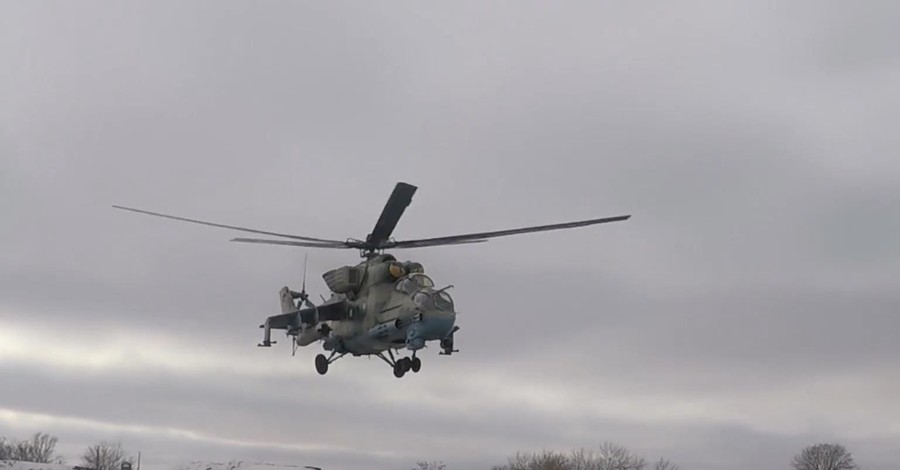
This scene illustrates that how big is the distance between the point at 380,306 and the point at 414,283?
2.07m

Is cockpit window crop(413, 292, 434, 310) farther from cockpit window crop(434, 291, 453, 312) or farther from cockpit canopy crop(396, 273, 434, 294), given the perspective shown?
cockpit canopy crop(396, 273, 434, 294)

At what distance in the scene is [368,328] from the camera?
42312 millimetres

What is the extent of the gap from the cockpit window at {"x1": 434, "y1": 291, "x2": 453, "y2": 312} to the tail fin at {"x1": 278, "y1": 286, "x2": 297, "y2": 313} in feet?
29.1

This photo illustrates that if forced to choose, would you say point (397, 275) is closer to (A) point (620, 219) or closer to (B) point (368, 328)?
(B) point (368, 328)

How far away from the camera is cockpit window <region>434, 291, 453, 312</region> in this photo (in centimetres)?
3922

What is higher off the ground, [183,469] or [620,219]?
[620,219]

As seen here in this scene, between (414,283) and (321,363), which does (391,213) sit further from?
(321,363)

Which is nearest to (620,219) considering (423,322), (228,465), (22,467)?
(423,322)

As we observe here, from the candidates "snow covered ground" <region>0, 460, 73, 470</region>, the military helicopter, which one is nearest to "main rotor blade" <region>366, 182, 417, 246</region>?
the military helicopter

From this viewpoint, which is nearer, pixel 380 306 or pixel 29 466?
pixel 380 306

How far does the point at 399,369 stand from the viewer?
42750 mm

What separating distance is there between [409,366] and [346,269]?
4993 millimetres

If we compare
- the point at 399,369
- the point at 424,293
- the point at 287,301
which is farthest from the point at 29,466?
the point at 424,293

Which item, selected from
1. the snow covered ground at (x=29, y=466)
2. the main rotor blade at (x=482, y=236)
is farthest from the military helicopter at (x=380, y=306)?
the snow covered ground at (x=29, y=466)
